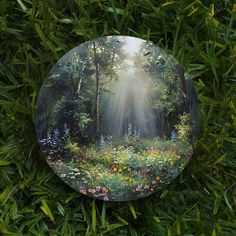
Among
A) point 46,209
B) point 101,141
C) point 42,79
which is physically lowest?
point 46,209

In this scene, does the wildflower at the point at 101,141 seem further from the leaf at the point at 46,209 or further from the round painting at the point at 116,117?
the leaf at the point at 46,209

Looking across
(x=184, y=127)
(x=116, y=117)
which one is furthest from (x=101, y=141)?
(x=184, y=127)

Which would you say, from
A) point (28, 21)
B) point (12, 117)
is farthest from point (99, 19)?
point (12, 117)

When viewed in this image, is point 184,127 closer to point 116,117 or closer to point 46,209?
point 116,117

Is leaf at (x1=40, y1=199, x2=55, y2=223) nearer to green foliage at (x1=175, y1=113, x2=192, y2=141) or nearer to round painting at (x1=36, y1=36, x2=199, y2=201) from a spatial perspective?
round painting at (x1=36, y1=36, x2=199, y2=201)

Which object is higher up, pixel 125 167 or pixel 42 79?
pixel 42 79

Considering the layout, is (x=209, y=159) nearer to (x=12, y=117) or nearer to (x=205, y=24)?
(x=205, y=24)

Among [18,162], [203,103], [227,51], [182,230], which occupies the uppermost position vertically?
[227,51]
